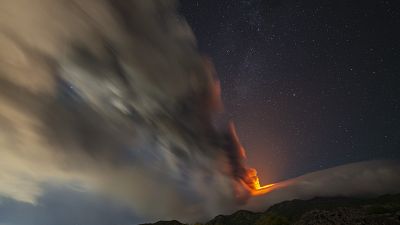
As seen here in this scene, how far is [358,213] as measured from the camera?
173 ft

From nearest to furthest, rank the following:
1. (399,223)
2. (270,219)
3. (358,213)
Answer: (399,223) → (358,213) → (270,219)

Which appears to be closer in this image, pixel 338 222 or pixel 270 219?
pixel 338 222

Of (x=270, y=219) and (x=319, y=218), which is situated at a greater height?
(x=270, y=219)

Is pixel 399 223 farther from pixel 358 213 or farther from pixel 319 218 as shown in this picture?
pixel 319 218

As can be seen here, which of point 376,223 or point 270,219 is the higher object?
point 270,219

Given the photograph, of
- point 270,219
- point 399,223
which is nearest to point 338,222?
point 399,223

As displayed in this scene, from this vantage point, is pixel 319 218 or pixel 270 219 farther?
pixel 270 219

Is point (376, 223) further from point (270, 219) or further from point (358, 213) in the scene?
point (270, 219)

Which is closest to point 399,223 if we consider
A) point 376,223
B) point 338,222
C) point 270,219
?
point 376,223

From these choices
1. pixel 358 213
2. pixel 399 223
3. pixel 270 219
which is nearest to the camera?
pixel 399 223

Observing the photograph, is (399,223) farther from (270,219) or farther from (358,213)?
(270,219)

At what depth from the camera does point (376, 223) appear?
5028 centimetres

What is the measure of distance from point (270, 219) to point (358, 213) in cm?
10666

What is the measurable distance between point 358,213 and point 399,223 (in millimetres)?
5797
